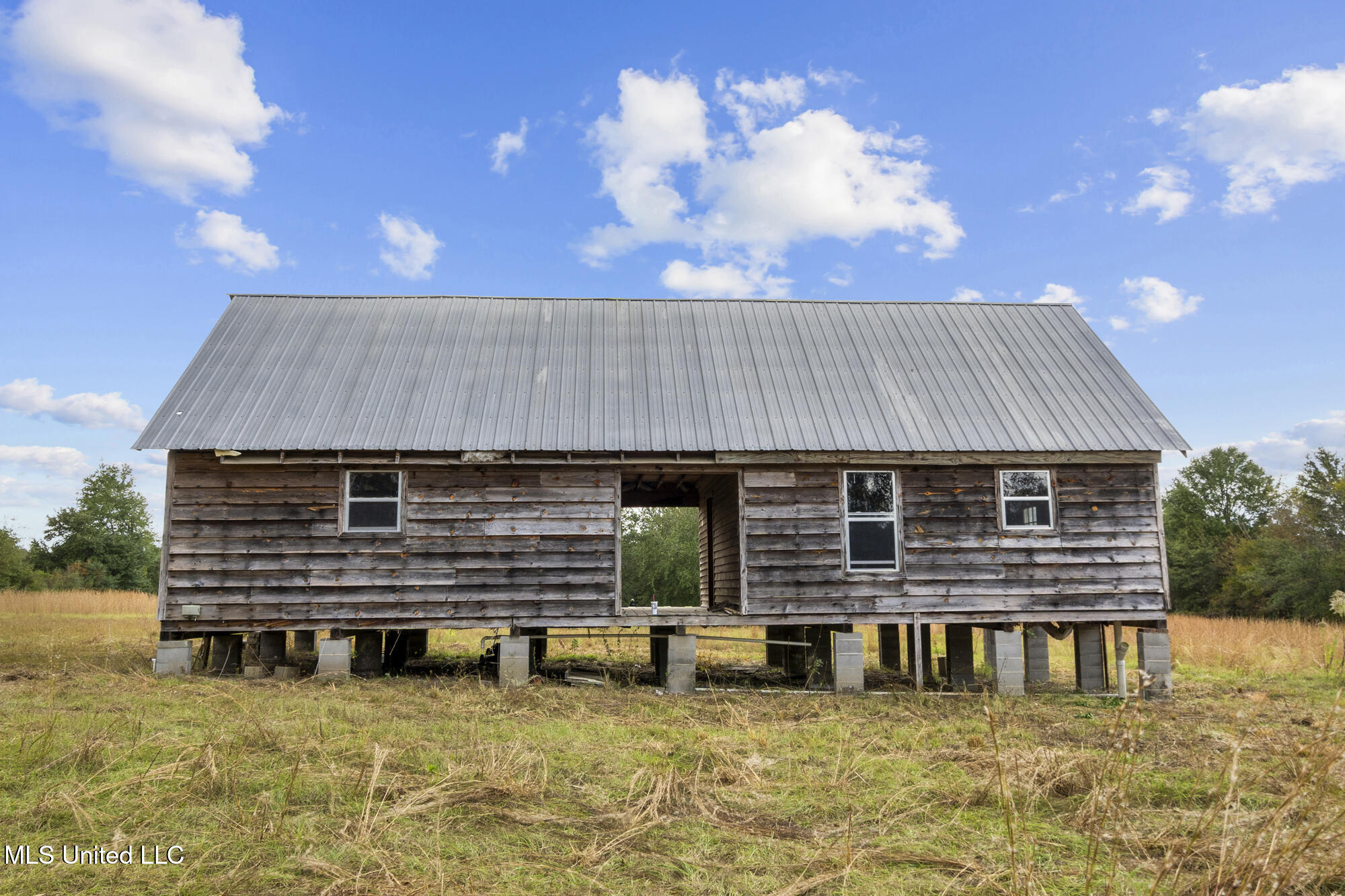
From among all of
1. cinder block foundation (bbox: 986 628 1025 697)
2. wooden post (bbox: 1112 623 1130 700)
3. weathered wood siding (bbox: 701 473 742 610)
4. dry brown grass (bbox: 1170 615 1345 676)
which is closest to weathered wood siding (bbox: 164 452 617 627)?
weathered wood siding (bbox: 701 473 742 610)

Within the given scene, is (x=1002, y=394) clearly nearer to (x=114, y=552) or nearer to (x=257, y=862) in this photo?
(x=257, y=862)

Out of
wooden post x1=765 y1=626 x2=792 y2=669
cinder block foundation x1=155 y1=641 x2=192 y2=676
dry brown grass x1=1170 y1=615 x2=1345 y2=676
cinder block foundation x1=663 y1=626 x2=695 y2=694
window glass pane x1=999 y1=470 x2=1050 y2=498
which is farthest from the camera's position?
wooden post x1=765 y1=626 x2=792 y2=669

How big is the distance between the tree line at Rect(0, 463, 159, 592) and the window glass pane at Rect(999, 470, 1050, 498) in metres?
54.6

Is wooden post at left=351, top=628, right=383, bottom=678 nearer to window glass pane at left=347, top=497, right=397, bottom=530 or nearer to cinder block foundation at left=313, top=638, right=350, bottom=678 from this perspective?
cinder block foundation at left=313, top=638, right=350, bottom=678

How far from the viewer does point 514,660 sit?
14266mm

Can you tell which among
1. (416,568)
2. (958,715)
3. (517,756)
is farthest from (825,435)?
(517,756)

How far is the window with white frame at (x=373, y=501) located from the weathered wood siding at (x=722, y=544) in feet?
19.3

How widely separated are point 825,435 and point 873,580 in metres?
2.59

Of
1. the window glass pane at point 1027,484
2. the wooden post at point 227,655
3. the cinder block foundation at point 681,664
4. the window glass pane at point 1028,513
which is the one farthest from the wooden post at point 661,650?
the wooden post at point 227,655

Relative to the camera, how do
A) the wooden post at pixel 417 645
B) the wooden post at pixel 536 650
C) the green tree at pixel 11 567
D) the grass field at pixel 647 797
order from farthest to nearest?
the green tree at pixel 11 567
the wooden post at pixel 417 645
the wooden post at pixel 536 650
the grass field at pixel 647 797

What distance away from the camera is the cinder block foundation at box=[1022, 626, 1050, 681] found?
1745 cm

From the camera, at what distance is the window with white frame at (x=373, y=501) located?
47.5 ft

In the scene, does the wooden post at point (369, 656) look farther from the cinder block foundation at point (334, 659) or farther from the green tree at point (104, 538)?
the green tree at point (104, 538)

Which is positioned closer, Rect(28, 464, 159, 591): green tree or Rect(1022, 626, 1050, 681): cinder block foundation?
Rect(1022, 626, 1050, 681): cinder block foundation
